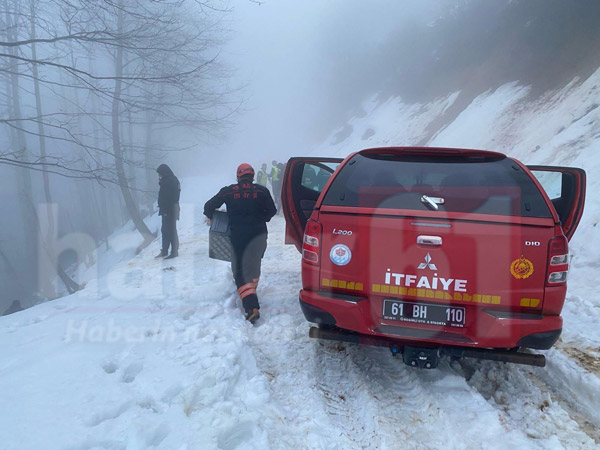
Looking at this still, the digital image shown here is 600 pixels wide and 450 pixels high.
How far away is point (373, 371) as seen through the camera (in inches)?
132

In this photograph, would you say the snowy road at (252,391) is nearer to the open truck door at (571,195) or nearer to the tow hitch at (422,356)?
the tow hitch at (422,356)

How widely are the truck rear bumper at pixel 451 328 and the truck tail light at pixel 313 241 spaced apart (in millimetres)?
292

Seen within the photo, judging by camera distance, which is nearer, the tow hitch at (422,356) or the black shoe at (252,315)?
the tow hitch at (422,356)

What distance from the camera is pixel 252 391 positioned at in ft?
9.50

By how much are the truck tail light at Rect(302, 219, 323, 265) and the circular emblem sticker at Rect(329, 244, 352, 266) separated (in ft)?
0.40

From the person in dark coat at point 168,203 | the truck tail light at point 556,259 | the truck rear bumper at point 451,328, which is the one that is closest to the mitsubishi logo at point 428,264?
the truck rear bumper at point 451,328

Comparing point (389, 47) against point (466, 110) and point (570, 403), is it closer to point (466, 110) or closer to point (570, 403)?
point (466, 110)

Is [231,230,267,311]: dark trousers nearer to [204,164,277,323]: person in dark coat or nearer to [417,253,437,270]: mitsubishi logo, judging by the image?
[204,164,277,323]: person in dark coat

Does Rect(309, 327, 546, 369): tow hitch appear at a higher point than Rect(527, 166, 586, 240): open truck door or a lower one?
lower

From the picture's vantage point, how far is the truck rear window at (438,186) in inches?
108

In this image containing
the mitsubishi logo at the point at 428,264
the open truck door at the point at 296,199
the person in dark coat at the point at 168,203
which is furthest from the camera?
the person in dark coat at the point at 168,203

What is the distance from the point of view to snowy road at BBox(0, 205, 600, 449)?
7.98 feet

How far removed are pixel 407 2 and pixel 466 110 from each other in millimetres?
36368

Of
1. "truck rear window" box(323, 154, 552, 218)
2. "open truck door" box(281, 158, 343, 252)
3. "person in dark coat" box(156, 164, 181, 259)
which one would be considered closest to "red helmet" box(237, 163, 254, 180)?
"open truck door" box(281, 158, 343, 252)
